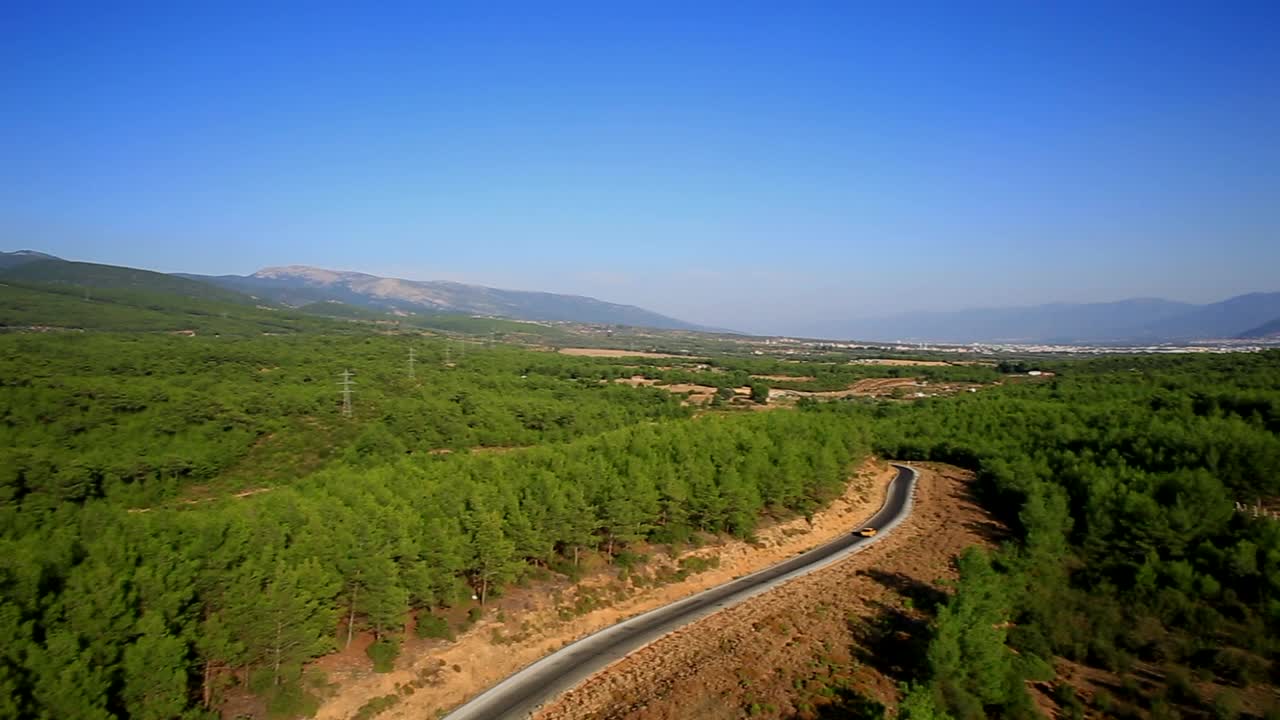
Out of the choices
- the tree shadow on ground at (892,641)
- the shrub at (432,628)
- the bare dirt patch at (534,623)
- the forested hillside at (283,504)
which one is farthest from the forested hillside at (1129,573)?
the shrub at (432,628)

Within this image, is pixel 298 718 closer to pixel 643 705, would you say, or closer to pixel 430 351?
pixel 643 705

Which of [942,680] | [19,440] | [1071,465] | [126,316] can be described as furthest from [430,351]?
[942,680]

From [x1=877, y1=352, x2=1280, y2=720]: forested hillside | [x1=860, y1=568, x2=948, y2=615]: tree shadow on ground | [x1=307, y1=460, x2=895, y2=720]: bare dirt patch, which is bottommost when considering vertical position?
[x1=307, y1=460, x2=895, y2=720]: bare dirt patch

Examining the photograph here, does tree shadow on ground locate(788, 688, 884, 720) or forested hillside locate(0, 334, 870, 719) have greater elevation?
Answer: forested hillside locate(0, 334, 870, 719)

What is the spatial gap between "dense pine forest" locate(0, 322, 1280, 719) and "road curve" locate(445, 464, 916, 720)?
4373 mm

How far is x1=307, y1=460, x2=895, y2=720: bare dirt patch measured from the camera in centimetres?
2559

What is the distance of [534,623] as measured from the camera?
30.9 metres

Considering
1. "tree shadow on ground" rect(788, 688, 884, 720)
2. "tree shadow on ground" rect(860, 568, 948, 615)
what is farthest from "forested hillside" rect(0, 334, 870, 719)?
"tree shadow on ground" rect(788, 688, 884, 720)

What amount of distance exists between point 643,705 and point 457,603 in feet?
34.0

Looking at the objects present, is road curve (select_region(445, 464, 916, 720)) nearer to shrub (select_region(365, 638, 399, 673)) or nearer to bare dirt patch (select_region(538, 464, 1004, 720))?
bare dirt patch (select_region(538, 464, 1004, 720))

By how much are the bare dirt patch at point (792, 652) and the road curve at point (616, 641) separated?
73cm

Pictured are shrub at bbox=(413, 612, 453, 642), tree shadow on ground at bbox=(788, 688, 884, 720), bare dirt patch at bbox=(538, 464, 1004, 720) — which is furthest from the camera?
shrub at bbox=(413, 612, 453, 642)

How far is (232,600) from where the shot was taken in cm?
2241

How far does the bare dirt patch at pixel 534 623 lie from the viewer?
84.0 ft
